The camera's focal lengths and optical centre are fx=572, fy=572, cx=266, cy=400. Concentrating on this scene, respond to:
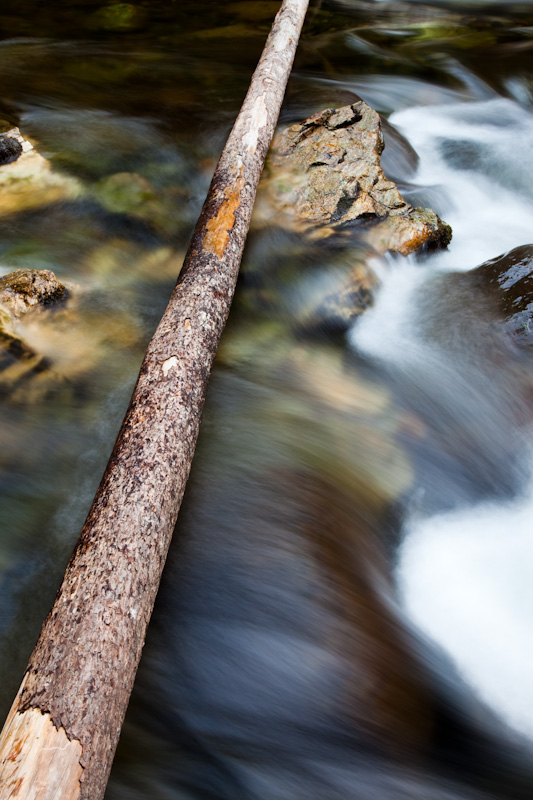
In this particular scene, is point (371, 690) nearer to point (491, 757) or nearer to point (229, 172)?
point (491, 757)

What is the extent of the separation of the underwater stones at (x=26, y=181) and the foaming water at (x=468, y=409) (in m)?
2.71

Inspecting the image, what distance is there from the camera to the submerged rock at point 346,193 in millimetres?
4508

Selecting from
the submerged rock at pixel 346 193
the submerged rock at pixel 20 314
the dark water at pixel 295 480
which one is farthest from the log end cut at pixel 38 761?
the submerged rock at pixel 346 193

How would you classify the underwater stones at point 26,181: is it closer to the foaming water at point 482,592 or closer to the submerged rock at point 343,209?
the submerged rock at point 343,209

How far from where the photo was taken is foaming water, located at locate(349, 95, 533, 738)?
2576 millimetres

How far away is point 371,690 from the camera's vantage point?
2.26 m

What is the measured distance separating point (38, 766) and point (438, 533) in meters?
2.12

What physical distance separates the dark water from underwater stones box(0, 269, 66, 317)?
0.19m

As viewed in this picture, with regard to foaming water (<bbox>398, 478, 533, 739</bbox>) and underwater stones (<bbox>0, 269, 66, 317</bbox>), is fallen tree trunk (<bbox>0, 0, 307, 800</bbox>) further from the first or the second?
foaming water (<bbox>398, 478, 533, 739</bbox>)

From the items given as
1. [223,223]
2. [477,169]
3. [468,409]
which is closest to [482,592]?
[468,409]

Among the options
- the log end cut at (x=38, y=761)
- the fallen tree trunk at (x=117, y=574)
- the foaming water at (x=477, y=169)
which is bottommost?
the log end cut at (x=38, y=761)

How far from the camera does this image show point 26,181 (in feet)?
15.7

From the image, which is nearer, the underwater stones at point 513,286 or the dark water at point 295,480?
the dark water at point 295,480

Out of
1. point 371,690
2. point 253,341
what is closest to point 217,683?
point 371,690
